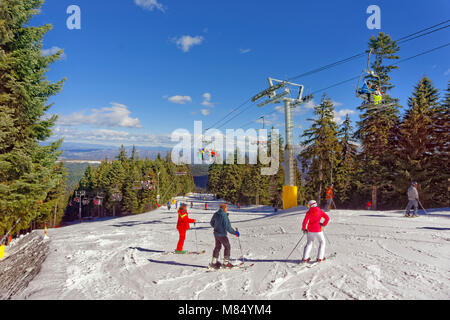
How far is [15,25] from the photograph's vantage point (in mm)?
11977

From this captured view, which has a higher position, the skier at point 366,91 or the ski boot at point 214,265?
the skier at point 366,91

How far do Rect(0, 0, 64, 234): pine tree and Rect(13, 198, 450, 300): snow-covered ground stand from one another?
11.6 feet

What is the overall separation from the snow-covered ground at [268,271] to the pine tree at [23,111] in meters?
3.53

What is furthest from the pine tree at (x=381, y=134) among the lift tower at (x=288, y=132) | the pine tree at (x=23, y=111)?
the pine tree at (x=23, y=111)

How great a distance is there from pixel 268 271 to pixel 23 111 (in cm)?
1408

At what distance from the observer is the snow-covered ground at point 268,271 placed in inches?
208

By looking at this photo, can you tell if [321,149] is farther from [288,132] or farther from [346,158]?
[288,132]

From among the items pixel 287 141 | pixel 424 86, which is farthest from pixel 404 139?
pixel 287 141

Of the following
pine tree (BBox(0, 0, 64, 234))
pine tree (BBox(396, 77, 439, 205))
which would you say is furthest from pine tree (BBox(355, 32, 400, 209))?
pine tree (BBox(0, 0, 64, 234))

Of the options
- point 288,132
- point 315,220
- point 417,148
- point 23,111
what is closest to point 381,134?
point 417,148

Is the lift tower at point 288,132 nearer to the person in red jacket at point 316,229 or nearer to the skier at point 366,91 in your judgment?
the skier at point 366,91

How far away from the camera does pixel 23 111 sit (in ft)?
39.5
